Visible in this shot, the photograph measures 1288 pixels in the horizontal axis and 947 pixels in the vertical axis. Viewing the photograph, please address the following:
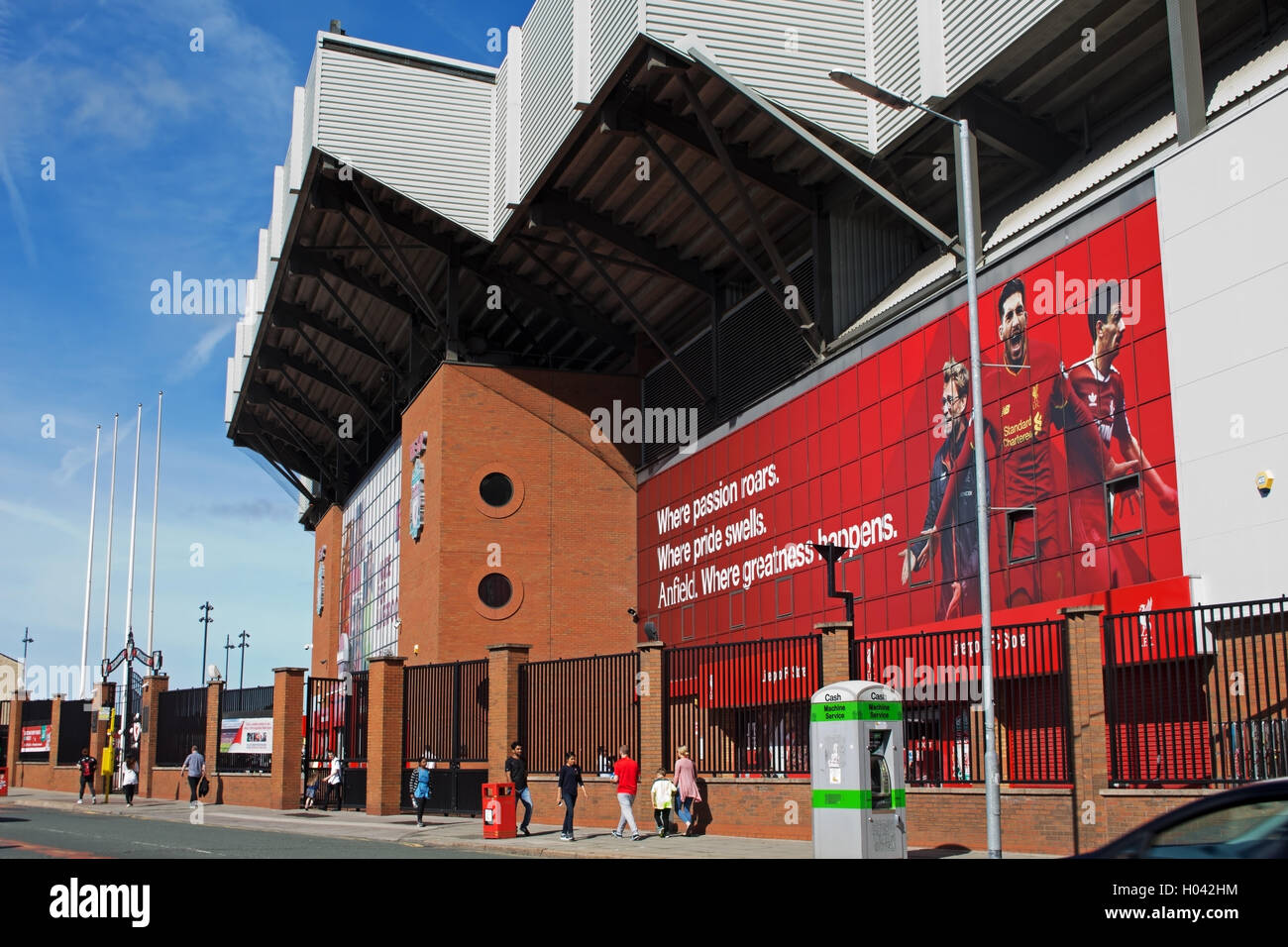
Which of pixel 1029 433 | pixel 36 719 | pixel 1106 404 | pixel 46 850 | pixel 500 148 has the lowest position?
pixel 46 850

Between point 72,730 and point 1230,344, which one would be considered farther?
point 72,730

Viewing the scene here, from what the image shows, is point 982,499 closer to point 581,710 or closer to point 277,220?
point 581,710

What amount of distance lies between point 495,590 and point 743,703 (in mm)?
19999

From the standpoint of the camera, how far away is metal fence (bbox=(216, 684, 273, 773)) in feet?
119

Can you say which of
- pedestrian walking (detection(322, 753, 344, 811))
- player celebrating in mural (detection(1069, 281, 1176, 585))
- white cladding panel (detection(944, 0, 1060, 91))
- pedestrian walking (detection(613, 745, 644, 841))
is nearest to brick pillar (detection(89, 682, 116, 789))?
pedestrian walking (detection(322, 753, 344, 811))

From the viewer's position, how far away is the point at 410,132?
129ft

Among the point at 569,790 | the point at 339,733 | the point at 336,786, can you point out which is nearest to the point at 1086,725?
the point at 569,790

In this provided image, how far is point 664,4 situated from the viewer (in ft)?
95.1

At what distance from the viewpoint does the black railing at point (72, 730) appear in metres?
50.8

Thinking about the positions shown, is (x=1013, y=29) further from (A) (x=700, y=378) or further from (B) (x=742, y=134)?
(A) (x=700, y=378)

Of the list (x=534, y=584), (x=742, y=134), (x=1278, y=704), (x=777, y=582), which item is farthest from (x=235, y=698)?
(x=1278, y=704)

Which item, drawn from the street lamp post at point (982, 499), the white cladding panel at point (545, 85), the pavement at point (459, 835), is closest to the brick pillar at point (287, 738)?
the pavement at point (459, 835)
